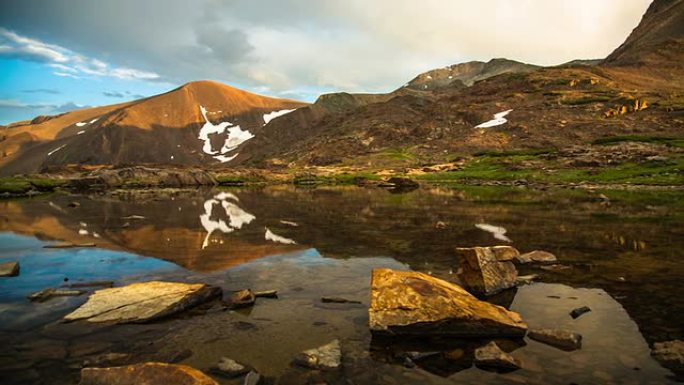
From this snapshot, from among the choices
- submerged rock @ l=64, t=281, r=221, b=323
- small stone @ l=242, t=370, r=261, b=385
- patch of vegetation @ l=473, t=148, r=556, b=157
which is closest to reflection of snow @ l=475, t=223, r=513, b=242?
submerged rock @ l=64, t=281, r=221, b=323

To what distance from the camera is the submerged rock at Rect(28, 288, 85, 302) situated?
532 inches

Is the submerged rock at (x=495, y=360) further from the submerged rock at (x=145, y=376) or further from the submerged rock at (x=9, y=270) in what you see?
the submerged rock at (x=9, y=270)

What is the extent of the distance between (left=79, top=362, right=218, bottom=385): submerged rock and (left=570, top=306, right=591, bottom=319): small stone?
1002 cm

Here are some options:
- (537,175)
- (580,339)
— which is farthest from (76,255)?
(537,175)

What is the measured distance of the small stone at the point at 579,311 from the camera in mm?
12062

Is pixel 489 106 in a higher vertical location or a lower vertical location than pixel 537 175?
higher

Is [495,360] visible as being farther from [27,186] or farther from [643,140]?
[643,140]

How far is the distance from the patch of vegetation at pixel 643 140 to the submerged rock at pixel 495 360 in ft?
385

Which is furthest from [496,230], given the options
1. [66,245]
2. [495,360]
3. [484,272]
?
[66,245]

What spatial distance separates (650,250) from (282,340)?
19.8 metres

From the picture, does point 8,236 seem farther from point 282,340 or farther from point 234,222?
point 282,340

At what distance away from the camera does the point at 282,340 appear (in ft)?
34.6

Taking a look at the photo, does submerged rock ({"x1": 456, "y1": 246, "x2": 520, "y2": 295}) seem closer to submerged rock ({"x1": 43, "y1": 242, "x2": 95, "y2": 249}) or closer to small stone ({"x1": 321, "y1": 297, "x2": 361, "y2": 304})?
small stone ({"x1": 321, "y1": 297, "x2": 361, "y2": 304})

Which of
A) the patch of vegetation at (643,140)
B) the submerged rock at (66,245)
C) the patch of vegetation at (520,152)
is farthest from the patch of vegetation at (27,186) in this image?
the patch of vegetation at (643,140)
